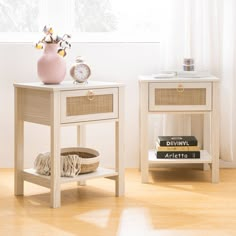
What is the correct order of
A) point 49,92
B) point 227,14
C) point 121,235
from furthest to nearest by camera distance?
point 227,14
point 49,92
point 121,235

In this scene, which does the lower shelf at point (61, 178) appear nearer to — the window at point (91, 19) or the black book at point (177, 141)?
the black book at point (177, 141)

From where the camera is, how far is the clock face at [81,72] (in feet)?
11.1

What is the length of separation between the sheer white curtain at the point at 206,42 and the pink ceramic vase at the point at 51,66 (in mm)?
901

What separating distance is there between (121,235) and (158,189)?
35.2 inches

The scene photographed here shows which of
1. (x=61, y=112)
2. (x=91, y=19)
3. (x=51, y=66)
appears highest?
(x=91, y=19)

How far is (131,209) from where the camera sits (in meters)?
3.18

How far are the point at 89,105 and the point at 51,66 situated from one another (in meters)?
0.27

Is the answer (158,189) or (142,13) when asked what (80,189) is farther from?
(142,13)

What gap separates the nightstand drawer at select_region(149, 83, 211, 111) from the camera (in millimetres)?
3715

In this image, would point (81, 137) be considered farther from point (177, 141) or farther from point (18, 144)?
point (177, 141)

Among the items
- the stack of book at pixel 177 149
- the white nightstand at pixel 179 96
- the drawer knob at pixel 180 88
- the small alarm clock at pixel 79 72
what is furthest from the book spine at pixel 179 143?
the small alarm clock at pixel 79 72

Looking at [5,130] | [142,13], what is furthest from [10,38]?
[142,13]

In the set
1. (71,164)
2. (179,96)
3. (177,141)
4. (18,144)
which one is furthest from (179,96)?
(18,144)

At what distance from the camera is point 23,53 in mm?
4117
